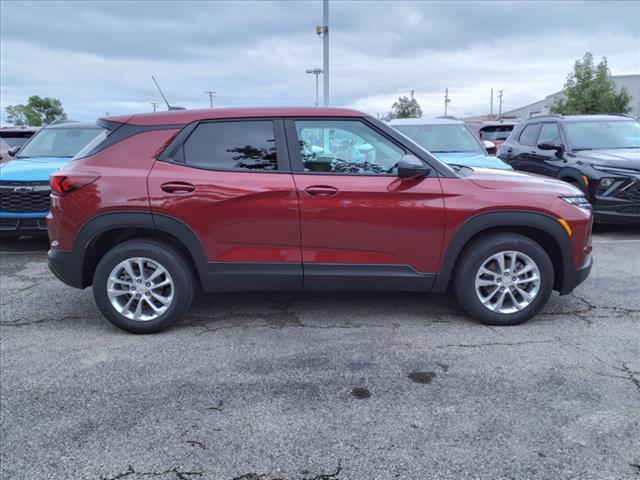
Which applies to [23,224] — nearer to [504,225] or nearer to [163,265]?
[163,265]

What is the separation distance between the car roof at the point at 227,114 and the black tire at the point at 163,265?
3.18 feet

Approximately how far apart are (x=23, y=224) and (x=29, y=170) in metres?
0.74

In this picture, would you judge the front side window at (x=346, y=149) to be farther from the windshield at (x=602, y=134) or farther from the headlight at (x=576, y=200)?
the windshield at (x=602, y=134)

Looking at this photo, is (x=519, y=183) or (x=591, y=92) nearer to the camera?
(x=519, y=183)

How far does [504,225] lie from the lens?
3.92 meters

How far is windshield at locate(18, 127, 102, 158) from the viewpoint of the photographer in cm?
784

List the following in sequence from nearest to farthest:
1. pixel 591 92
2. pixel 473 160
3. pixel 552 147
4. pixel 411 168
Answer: pixel 411 168, pixel 473 160, pixel 552 147, pixel 591 92

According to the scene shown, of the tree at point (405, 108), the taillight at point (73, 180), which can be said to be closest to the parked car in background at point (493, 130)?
the taillight at point (73, 180)

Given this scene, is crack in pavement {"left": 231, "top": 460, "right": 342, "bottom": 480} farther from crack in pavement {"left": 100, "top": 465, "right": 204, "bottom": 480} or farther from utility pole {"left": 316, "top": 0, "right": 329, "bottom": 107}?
utility pole {"left": 316, "top": 0, "right": 329, "bottom": 107}

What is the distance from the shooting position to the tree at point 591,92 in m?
31.5

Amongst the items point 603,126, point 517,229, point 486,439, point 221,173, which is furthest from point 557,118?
point 486,439

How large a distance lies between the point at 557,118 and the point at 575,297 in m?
4.93

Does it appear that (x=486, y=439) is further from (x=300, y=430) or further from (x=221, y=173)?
(x=221, y=173)

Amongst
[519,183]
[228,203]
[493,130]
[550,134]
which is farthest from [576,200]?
[493,130]
